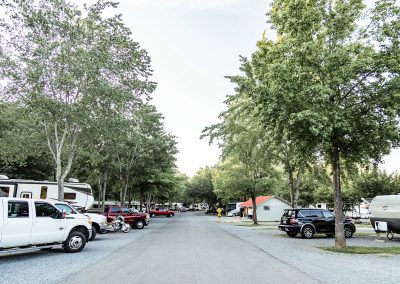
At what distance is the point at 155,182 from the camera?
46.8 m

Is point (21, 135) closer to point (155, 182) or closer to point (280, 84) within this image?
point (280, 84)

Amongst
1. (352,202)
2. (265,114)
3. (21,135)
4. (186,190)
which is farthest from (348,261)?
(186,190)

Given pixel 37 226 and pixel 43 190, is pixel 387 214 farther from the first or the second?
pixel 43 190

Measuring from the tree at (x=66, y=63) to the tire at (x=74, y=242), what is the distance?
8.68 metres

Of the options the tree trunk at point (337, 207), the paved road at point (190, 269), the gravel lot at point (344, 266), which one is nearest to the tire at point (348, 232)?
the tree trunk at point (337, 207)

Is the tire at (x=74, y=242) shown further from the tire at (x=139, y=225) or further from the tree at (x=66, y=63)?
the tire at (x=139, y=225)

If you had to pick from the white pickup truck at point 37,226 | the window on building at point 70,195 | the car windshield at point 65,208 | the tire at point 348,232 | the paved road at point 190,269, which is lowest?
the paved road at point 190,269

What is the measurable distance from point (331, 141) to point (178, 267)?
29.1ft

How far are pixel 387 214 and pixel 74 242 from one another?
53.9ft

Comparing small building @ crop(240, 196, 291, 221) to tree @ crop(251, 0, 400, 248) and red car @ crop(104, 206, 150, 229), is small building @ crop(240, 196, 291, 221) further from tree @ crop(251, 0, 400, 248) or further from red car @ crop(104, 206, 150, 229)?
tree @ crop(251, 0, 400, 248)

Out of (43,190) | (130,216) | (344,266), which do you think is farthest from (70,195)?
(344,266)

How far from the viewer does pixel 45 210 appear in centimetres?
1188

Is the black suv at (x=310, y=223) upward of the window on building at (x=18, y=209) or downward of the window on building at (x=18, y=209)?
downward

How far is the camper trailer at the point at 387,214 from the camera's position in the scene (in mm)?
18750
